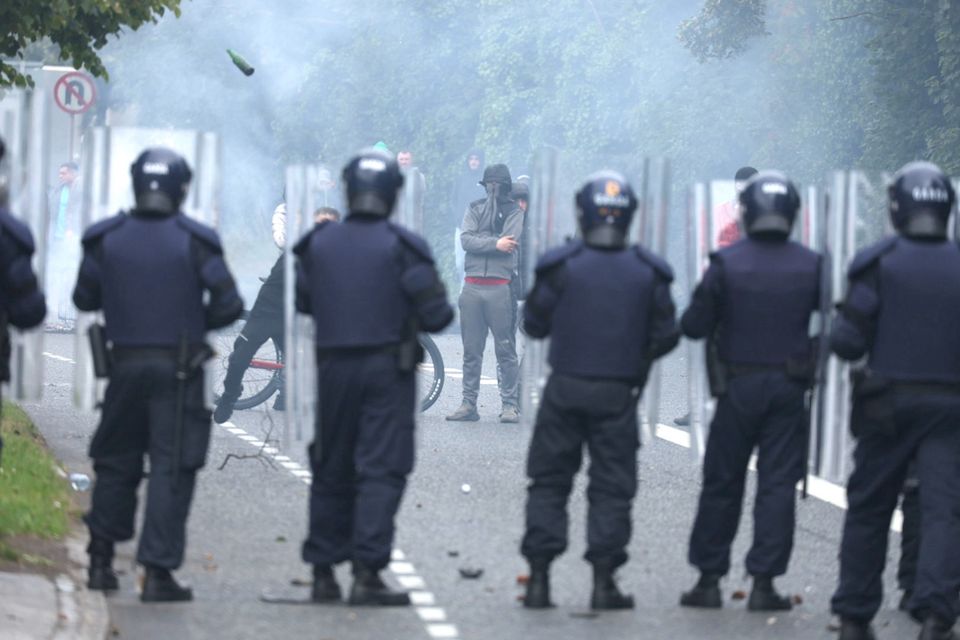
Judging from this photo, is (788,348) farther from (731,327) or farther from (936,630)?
A: (936,630)

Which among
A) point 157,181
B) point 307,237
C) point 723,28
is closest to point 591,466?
point 307,237

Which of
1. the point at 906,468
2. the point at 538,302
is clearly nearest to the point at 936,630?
the point at 906,468

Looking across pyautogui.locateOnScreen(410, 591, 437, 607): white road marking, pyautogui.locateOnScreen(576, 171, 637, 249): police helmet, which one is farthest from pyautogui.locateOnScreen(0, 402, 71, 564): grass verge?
pyautogui.locateOnScreen(576, 171, 637, 249): police helmet

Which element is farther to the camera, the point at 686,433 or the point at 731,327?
the point at 686,433

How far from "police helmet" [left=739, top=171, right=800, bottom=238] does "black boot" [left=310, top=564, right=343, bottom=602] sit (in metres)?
2.26

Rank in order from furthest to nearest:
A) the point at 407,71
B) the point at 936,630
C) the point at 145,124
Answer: the point at 145,124, the point at 407,71, the point at 936,630

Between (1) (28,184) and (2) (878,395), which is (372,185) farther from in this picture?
(2) (878,395)

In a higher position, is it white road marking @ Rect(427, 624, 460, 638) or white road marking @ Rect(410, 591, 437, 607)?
white road marking @ Rect(410, 591, 437, 607)

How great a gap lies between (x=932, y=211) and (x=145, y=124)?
128 feet

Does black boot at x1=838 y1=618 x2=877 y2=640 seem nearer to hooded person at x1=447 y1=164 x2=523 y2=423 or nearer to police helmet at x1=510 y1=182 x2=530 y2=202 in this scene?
hooded person at x1=447 y1=164 x2=523 y2=423

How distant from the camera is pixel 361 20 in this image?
40781 mm

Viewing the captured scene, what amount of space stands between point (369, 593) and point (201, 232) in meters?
1.63

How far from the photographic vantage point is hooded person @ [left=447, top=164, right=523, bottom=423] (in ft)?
56.3

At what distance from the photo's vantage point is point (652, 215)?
10.9 metres
